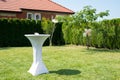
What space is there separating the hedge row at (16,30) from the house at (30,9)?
656 cm

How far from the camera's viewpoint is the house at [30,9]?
28.0 metres

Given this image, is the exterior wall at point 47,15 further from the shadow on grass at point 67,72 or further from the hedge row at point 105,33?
the shadow on grass at point 67,72

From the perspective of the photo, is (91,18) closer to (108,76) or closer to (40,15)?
(108,76)

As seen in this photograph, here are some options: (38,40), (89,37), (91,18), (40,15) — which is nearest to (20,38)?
(89,37)

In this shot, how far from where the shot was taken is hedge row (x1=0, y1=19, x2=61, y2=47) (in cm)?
2064

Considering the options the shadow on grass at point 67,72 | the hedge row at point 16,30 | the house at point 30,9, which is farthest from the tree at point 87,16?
the house at point 30,9

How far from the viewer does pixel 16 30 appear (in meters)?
21.3

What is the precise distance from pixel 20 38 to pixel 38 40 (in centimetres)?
1375

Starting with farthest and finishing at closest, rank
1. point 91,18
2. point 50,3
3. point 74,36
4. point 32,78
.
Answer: point 50,3 < point 74,36 < point 91,18 < point 32,78

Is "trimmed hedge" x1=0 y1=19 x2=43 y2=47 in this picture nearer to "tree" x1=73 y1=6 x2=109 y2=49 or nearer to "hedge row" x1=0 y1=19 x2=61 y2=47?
"hedge row" x1=0 y1=19 x2=61 y2=47

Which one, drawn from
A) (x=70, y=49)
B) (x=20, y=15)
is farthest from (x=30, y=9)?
(x=70, y=49)

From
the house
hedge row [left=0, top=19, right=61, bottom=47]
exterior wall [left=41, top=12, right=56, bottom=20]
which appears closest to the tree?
hedge row [left=0, top=19, right=61, bottom=47]

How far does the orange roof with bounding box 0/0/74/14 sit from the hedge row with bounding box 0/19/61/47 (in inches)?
264

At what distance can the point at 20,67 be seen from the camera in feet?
30.0
